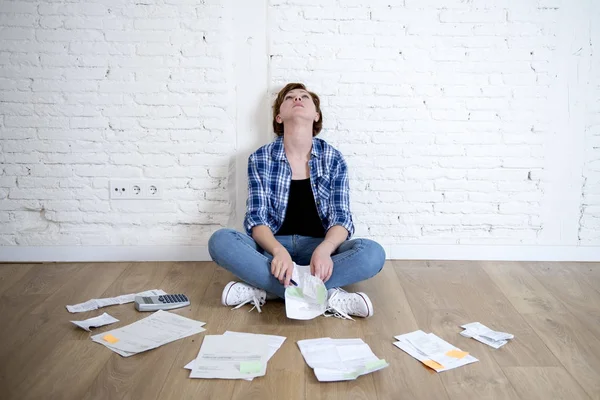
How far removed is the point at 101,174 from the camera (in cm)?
314

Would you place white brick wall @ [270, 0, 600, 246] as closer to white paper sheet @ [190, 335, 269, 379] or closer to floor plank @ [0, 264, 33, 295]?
white paper sheet @ [190, 335, 269, 379]

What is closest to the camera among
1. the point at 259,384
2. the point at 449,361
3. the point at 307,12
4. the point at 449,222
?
the point at 259,384

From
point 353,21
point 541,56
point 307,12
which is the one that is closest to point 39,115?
point 307,12

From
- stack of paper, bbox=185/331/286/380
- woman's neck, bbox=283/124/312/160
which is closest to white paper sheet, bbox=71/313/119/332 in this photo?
stack of paper, bbox=185/331/286/380

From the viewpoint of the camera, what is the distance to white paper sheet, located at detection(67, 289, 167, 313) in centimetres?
254

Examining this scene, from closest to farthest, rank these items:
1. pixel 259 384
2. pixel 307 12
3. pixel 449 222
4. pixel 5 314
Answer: pixel 259 384 → pixel 5 314 → pixel 307 12 → pixel 449 222

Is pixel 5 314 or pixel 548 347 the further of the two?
pixel 5 314

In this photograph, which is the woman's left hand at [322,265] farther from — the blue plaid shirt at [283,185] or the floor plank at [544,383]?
the floor plank at [544,383]

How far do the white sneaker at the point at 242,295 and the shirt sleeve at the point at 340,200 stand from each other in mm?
470

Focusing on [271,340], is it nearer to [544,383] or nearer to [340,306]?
[340,306]

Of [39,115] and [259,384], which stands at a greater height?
[39,115]

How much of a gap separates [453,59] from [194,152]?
139 centimetres

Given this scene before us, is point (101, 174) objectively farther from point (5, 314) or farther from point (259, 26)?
point (259, 26)

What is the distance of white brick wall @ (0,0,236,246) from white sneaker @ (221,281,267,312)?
0.68 metres
